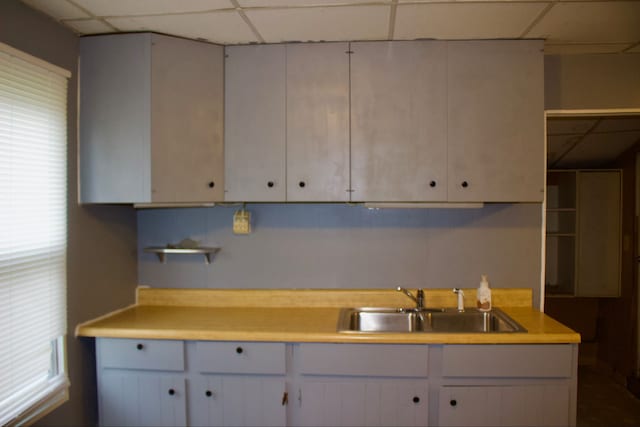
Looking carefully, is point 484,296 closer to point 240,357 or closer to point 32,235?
point 240,357

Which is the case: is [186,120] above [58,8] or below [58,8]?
below

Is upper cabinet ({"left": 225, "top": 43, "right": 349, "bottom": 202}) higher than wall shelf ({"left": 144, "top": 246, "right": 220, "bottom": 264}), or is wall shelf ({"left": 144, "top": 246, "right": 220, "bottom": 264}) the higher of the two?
upper cabinet ({"left": 225, "top": 43, "right": 349, "bottom": 202})

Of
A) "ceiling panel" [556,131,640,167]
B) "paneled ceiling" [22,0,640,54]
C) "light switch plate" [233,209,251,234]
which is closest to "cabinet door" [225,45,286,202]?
"paneled ceiling" [22,0,640,54]

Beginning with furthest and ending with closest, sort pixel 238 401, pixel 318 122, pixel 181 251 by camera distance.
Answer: pixel 181 251, pixel 318 122, pixel 238 401

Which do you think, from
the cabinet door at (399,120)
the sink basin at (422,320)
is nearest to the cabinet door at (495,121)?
the cabinet door at (399,120)

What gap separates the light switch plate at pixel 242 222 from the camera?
223 centimetres

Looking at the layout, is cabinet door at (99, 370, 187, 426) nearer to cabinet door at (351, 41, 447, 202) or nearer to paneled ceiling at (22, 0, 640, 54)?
cabinet door at (351, 41, 447, 202)

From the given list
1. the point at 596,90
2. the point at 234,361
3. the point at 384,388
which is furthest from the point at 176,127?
the point at 596,90

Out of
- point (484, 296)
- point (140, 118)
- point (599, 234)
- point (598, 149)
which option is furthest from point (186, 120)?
point (599, 234)

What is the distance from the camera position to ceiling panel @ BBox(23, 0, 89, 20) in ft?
5.17

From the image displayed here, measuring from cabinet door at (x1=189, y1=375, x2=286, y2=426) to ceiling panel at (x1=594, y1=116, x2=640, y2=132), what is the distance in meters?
2.49

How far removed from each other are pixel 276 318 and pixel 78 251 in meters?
1.06

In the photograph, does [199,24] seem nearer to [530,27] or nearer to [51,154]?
[51,154]

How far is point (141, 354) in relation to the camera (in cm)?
186
